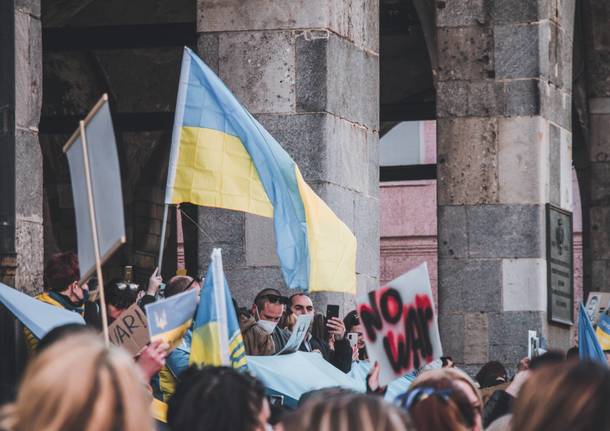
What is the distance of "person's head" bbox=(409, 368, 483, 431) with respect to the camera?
17.7ft

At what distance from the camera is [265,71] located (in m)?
12.3

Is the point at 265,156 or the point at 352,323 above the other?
the point at 265,156

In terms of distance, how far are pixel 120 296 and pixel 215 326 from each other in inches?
40.6

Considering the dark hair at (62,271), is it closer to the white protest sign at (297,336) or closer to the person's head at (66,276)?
the person's head at (66,276)

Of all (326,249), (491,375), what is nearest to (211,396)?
(326,249)

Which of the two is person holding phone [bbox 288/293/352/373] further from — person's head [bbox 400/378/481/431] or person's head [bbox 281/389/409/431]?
person's head [bbox 281/389/409/431]

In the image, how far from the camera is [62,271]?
794cm

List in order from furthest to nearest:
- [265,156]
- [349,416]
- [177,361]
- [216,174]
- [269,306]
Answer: [269,306], [265,156], [216,174], [177,361], [349,416]

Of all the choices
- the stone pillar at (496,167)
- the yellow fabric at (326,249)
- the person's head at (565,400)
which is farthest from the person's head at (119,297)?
the stone pillar at (496,167)

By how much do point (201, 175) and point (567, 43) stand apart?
320 inches

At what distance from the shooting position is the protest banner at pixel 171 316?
6664 mm

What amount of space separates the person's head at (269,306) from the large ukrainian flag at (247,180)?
1.34 ft

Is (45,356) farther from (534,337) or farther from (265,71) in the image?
(534,337)

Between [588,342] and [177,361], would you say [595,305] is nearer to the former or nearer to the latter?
[588,342]
